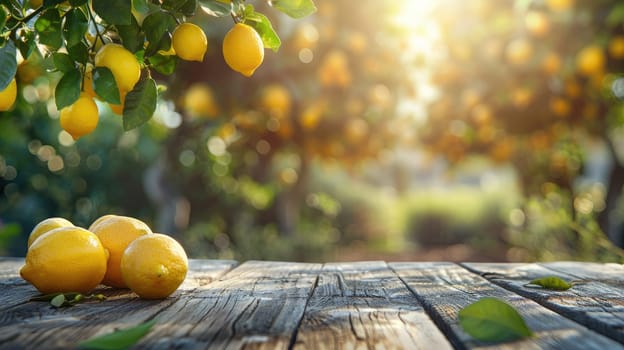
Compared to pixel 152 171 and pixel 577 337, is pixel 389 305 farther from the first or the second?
pixel 152 171

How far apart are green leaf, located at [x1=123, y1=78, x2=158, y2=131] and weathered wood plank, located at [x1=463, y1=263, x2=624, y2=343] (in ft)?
2.57

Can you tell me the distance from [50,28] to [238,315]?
1.91ft

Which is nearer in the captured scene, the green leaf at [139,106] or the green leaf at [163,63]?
the green leaf at [139,106]

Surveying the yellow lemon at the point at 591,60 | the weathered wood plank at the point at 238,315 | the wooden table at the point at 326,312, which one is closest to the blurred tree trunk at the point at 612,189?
the yellow lemon at the point at 591,60

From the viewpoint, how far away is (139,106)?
Result: 1.00 meters

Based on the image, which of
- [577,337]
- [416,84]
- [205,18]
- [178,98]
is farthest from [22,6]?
[416,84]

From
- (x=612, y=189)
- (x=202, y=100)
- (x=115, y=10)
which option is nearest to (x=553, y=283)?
(x=115, y=10)

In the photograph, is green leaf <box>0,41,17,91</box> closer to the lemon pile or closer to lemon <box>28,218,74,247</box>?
the lemon pile

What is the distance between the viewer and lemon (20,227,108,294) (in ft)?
3.57

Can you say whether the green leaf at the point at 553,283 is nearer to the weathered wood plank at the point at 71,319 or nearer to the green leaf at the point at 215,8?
the weathered wood plank at the point at 71,319

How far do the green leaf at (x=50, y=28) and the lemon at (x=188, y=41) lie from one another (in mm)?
193

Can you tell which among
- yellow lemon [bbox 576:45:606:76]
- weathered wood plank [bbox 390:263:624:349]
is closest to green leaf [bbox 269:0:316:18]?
weathered wood plank [bbox 390:263:624:349]

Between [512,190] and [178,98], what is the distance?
7005mm

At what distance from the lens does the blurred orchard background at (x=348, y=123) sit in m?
3.35
